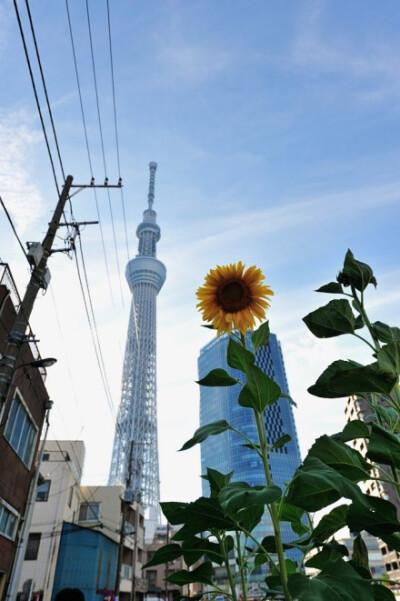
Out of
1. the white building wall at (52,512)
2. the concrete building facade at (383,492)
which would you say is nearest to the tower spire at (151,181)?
the concrete building facade at (383,492)

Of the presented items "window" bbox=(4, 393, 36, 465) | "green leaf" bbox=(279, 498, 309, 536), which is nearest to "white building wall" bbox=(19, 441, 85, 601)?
"window" bbox=(4, 393, 36, 465)

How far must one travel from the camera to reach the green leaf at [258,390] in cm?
169

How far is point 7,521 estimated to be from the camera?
12.6 metres

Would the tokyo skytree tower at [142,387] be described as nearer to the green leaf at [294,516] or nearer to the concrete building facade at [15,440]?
the concrete building facade at [15,440]

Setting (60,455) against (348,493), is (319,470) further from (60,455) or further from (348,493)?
(60,455)

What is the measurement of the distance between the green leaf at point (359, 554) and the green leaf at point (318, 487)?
0.28m

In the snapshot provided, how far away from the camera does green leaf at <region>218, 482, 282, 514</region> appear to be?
121cm

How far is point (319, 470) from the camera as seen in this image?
1341 millimetres

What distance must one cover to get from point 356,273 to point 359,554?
1.21 metres

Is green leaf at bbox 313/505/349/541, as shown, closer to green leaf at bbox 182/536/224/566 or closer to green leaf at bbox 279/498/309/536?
green leaf at bbox 279/498/309/536

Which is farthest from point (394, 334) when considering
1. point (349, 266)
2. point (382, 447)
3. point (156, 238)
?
point (156, 238)

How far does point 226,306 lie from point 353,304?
72 cm

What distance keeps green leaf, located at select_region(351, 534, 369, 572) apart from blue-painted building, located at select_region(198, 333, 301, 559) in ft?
366

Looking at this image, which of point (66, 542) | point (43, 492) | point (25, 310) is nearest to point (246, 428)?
point (66, 542)
